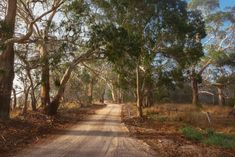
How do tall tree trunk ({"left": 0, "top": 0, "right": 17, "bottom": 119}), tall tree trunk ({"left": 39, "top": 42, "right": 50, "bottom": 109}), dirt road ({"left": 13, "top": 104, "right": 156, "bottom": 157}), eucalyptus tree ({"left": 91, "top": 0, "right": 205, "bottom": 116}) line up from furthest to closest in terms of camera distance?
tall tree trunk ({"left": 39, "top": 42, "right": 50, "bottom": 109}), eucalyptus tree ({"left": 91, "top": 0, "right": 205, "bottom": 116}), tall tree trunk ({"left": 0, "top": 0, "right": 17, "bottom": 119}), dirt road ({"left": 13, "top": 104, "right": 156, "bottom": 157})

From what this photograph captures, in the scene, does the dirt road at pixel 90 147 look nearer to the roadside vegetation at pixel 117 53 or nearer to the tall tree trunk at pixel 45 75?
the roadside vegetation at pixel 117 53

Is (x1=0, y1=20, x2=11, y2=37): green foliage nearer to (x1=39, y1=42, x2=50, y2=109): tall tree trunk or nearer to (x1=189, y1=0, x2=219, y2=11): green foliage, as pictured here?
(x1=39, y1=42, x2=50, y2=109): tall tree trunk

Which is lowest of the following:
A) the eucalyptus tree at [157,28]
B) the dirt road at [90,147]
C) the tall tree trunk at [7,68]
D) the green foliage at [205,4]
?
the dirt road at [90,147]

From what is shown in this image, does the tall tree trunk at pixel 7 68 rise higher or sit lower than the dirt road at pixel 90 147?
higher

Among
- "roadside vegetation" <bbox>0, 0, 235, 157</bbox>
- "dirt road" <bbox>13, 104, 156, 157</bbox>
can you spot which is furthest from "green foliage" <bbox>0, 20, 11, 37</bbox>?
"dirt road" <bbox>13, 104, 156, 157</bbox>

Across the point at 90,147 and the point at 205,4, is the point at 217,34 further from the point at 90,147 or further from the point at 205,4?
the point at 90,147

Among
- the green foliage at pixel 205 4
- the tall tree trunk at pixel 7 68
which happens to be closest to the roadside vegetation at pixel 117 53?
the tall tree trunk at pixel 7 68

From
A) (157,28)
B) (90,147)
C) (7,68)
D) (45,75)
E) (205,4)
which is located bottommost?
(90,147)

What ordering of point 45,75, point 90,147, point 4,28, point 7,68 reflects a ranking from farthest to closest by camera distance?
point 45,75 → point 7,68 → point 4,28 → point 90,147

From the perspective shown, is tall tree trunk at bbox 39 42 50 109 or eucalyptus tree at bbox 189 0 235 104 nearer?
tall tree trunk at bbox 39 42 50 109

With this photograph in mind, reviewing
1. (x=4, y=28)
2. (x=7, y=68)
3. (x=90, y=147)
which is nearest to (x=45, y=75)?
(x=7, y=68)

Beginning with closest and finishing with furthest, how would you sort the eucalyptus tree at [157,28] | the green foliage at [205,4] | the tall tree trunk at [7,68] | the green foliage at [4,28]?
1. the green foliage at [4,28]
2. the tall tree trunk at [7,68]
3. the eucalyptus tree at [157,28]
4. the green foliage at [205,4]

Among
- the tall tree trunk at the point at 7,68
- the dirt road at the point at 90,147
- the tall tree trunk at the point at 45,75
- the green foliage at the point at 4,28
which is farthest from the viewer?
the tall tree trunk at the point at 45,75

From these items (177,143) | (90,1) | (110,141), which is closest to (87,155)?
(110,141)
